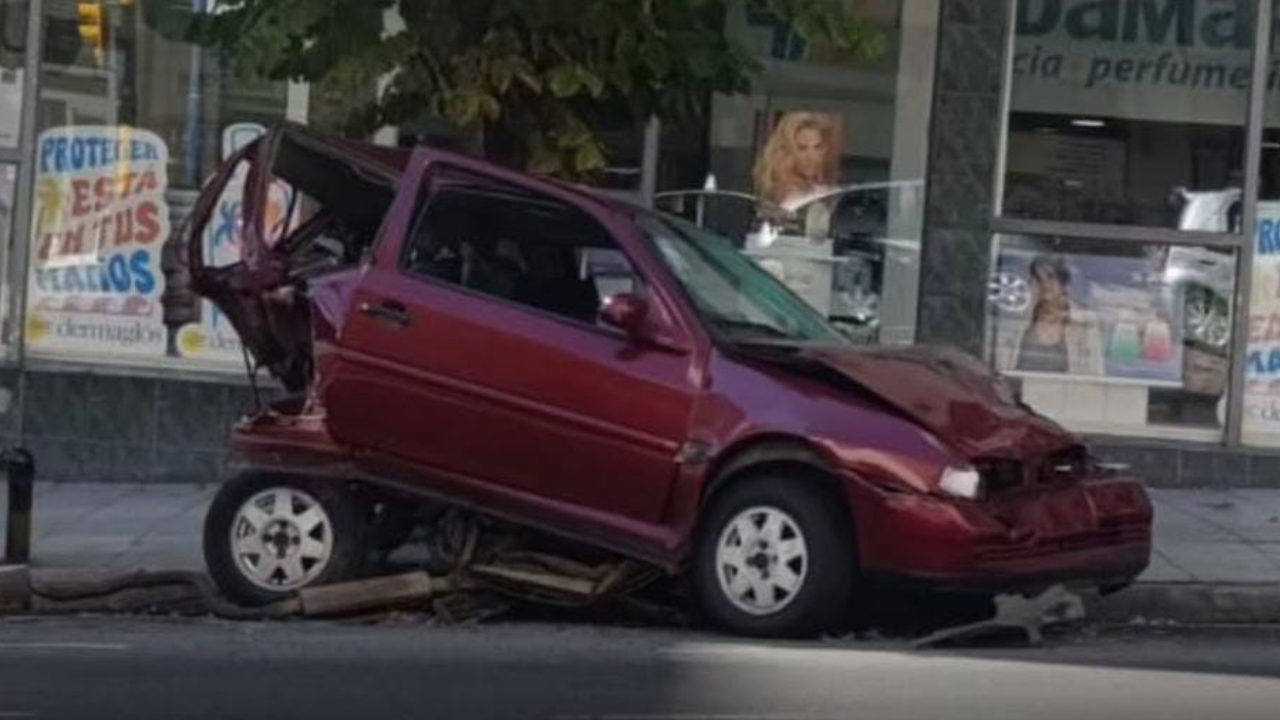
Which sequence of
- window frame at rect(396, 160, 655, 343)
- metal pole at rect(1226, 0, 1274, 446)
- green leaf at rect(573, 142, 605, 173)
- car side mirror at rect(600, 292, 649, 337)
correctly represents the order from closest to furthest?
car side mirror at rect(600, 292, 649, 337) → window frame at rect(396, 160, 655, 343) → green leaf at rect(573, 142, 605, 173) → metal pole at rect(1226, 0, 1274, 446)

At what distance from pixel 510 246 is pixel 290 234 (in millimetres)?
1135

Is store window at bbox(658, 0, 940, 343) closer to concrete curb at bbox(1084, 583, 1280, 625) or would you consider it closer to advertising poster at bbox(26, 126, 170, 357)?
advertising poster at bbox(26, 126, 170, 357)

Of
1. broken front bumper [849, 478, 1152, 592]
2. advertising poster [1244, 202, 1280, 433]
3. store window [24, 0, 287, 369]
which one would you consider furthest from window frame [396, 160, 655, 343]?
advertising poster [1244, 202, 1280, 433]

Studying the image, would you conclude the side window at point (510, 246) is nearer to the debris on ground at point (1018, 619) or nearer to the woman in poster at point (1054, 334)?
the debris on ground at point (1018, 619)

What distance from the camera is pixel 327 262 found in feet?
39.2

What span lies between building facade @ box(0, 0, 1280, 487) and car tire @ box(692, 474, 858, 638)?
16.8ft

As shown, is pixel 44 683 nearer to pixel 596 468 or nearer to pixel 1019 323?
pixel 596 468

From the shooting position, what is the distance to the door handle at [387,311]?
11.4m

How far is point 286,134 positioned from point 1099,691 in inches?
182

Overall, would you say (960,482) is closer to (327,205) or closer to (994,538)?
(994,538)

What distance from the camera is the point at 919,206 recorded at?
1595 centimetres

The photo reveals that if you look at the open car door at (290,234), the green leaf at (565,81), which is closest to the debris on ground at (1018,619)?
the open car door at (290,234)

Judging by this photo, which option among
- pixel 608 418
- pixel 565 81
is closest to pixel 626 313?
pixel 608 418

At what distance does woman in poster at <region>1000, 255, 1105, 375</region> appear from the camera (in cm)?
1600
